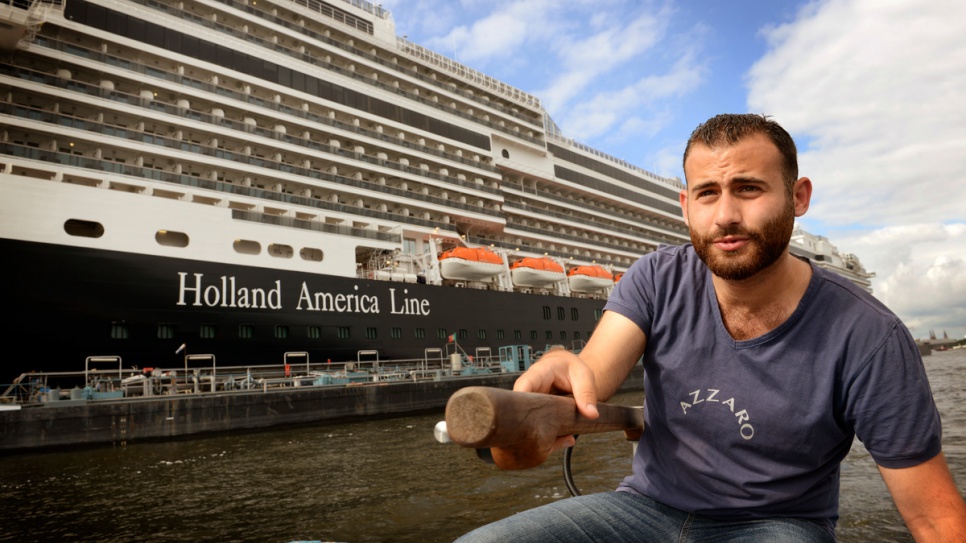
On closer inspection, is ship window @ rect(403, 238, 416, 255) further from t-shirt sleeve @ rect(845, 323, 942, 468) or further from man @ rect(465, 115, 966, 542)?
t-shirt sleeve @ rect(845, 323, 942, 468)

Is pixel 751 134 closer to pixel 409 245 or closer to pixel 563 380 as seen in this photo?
pixel 563 380

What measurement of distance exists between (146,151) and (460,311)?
10.7 m

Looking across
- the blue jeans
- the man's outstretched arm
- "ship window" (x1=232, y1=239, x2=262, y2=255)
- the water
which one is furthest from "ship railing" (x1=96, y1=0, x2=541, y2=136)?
the man's outstretched arm

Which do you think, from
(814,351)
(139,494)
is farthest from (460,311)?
(814,351)

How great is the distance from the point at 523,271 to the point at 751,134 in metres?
21.6

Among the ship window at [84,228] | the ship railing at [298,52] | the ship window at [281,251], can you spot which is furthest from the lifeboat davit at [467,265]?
the ship window at [84,228]

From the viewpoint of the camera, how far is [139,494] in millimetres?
6020

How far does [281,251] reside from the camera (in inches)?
673

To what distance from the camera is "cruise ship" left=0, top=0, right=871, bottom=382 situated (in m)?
12.8

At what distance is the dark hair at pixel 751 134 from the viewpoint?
1.50m

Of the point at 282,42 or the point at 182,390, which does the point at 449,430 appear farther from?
the point at 282,42

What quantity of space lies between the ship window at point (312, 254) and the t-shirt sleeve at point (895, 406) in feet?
56.1

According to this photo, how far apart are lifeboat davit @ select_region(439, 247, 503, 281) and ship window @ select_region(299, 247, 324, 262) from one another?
15.2 ft

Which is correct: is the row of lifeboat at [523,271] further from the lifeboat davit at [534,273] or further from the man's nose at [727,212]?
the man's nose at [727,212]
